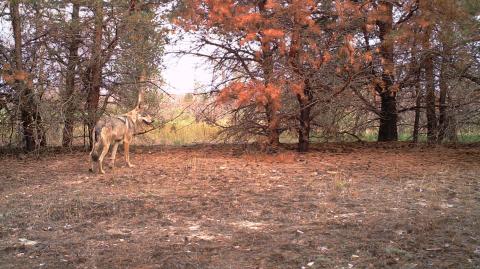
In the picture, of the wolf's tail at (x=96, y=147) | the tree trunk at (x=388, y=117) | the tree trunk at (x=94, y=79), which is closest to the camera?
the wolf's tail at (x=96, y=147)

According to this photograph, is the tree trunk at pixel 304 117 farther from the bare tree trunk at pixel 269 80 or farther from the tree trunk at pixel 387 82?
the tree trunk at pixel 387 82

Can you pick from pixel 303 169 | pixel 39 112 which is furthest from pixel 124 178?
pixel 39 112

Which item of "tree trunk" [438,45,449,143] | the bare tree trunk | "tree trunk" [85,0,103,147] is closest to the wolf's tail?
"tree trunk" [85,0,103,147]

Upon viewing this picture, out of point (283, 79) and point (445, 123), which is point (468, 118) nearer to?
point (445, 123)

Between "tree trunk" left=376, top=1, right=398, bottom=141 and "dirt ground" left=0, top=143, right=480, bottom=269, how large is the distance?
7.36 ft

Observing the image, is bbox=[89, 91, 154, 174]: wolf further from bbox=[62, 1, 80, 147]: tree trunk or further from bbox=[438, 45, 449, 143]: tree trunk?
bbox=[438, 45, 449, 143]: tree trunk

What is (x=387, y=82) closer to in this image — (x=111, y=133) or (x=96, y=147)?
(x=111, y=133)

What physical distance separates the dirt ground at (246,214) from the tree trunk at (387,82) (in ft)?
7.36

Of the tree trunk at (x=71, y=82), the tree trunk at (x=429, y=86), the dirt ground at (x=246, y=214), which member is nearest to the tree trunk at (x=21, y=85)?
the tree trunk at (x=71, y=82)

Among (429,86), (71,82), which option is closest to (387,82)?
(429,86)

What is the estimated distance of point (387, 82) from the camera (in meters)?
13.8

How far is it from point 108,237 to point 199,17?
6824 mm

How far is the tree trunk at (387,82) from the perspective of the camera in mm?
12039

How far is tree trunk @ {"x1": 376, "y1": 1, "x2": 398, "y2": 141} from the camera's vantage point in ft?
39.5
